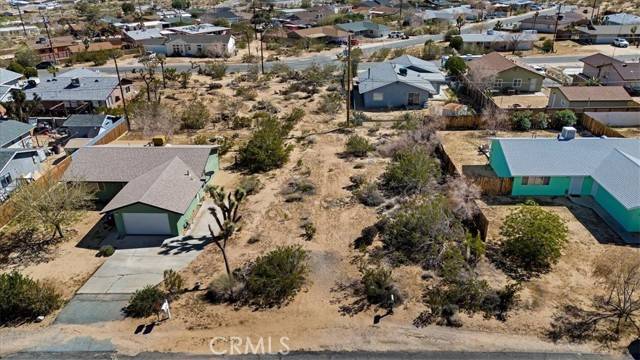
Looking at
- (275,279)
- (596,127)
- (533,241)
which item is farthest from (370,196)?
(596,127)

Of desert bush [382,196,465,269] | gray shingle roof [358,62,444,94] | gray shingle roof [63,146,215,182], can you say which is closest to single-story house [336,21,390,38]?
gray shingle roof [358,62,444,94]

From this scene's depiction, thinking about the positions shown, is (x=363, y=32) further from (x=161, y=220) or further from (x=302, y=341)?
(x=302, y=341)

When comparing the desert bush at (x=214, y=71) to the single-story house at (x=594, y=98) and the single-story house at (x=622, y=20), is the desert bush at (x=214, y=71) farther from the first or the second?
the single-story house at (x=622, y=20)

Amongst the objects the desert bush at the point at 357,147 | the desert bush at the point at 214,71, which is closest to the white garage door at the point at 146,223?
the desert bush at the point at 357,147

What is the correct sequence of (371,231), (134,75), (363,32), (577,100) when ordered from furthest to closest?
(363,32)
(134,75)
(577,100)
(371,231)

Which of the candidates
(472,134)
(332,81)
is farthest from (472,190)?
(332,81)

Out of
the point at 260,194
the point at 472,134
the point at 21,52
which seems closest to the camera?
the point at 260,194

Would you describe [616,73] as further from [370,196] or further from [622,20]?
[622,20]
